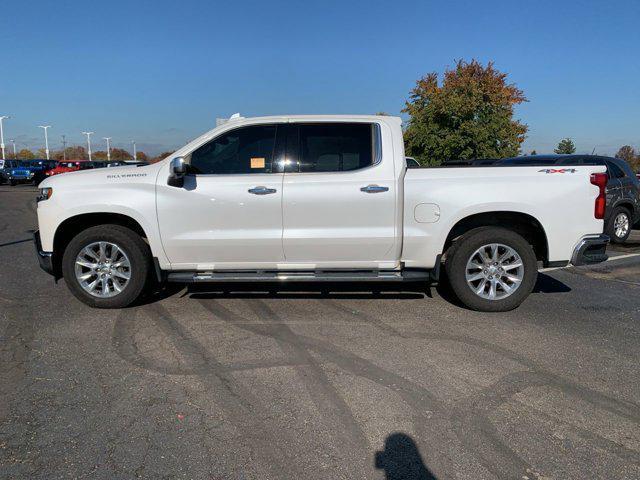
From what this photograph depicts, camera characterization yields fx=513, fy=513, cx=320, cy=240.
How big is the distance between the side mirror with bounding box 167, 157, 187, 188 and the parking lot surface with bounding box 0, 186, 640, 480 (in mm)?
1376

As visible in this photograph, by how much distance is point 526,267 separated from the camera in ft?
17.6

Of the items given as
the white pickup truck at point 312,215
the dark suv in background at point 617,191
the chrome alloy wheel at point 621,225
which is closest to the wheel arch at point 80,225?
the white pickup truck at point 312,215

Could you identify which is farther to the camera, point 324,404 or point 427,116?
point 427,116

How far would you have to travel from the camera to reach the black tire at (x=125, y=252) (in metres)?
5.41

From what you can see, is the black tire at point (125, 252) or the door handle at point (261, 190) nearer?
the door handle at point (261, 190)

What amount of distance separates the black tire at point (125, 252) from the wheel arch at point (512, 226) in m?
3.21

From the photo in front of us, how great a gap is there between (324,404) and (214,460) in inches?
34.7

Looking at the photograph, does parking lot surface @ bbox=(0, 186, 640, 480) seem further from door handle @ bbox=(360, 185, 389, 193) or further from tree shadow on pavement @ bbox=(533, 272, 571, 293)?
door handle @ bbox=(360, 185, 389, 193)

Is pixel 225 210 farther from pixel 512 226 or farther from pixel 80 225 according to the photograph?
pixel 512 226

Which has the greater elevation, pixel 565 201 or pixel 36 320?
pixel 565 201

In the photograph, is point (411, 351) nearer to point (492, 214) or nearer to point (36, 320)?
point (492, 214)

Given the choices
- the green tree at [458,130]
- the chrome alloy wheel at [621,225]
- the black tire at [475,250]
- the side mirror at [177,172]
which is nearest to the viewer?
the side mirror at [177,172]

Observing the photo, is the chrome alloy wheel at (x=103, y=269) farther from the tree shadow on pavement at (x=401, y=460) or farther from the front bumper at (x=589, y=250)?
the front bumper at (x=589, y=250)

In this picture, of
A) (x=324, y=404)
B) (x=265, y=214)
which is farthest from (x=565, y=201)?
(x=324, y=404)
